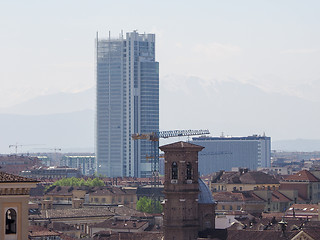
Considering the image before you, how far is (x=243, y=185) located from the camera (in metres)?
194

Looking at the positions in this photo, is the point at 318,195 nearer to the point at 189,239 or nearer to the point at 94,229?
the point at 94,229

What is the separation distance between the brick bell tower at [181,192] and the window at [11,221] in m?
58.9

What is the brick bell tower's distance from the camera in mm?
99250

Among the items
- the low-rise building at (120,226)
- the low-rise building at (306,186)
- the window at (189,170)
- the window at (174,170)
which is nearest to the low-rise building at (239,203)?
the low-rise building at (306,186)

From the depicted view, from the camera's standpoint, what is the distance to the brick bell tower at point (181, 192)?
9925 centimetres

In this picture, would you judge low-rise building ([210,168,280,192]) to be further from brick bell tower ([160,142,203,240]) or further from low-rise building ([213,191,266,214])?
brick bell tower ([160,142,203,240])

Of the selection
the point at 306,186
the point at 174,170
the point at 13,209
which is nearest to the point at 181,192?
the point at 174,170

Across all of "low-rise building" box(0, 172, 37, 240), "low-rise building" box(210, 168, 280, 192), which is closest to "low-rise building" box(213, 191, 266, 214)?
"low-rise building" box(210, 168, 280, 192)

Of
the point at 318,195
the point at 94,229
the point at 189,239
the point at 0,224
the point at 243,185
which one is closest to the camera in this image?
the point at 0,224

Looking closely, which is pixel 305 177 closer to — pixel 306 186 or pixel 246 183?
pixel 306 186

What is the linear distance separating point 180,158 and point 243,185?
95.5 metres

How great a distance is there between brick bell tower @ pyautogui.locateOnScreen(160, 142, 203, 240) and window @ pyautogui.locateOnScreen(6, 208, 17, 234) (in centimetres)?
5887

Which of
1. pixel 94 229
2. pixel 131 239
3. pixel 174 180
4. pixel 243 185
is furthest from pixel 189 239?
pixel 243 185

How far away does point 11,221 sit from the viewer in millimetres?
40406
